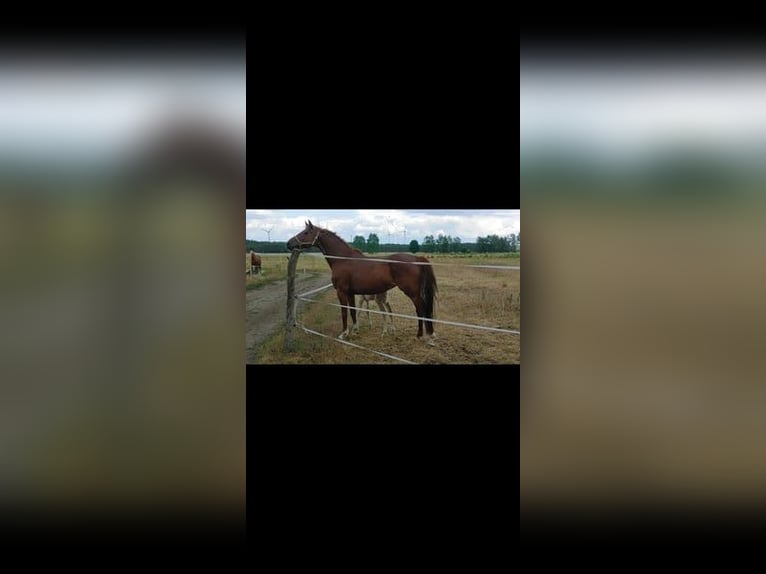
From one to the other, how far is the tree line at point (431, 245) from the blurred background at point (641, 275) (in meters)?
0.94

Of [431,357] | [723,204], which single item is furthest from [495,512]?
[723,204]

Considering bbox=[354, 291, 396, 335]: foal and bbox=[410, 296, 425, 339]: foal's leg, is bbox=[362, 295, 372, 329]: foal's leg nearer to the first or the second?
bbox=[354, 291, 396, 335]: foal

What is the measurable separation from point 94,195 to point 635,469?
2.55 meters

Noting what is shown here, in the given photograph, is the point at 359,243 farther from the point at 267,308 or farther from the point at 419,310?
the point at 267,308

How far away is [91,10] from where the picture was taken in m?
1.84

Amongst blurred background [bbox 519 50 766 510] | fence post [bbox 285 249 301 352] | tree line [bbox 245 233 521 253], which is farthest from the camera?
fence post [bbox 285 249 301 352]

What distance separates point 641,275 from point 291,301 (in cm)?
203

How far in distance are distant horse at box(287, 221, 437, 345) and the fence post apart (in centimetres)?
10

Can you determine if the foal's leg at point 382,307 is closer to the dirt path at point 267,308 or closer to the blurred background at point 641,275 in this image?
the dirt path at point 267,308

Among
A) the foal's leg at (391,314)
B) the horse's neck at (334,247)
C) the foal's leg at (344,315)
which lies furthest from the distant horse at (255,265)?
the foal's leg at (391,314)

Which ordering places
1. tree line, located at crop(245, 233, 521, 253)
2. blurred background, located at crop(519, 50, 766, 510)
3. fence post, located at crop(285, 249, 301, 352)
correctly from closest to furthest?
blurred background, located at crop(519, 50, 766, 510), tree line, located at crop(245, 233, 521, 253), fence post, located at crop(285, 249, 301, 352)

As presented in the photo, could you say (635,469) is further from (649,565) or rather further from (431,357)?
(431,357)

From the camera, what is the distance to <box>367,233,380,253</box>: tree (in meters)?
2.77

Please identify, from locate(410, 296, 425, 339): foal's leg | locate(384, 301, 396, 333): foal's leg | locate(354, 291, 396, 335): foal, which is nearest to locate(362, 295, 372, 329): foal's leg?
locate(354, 291, 396, 335): foal
